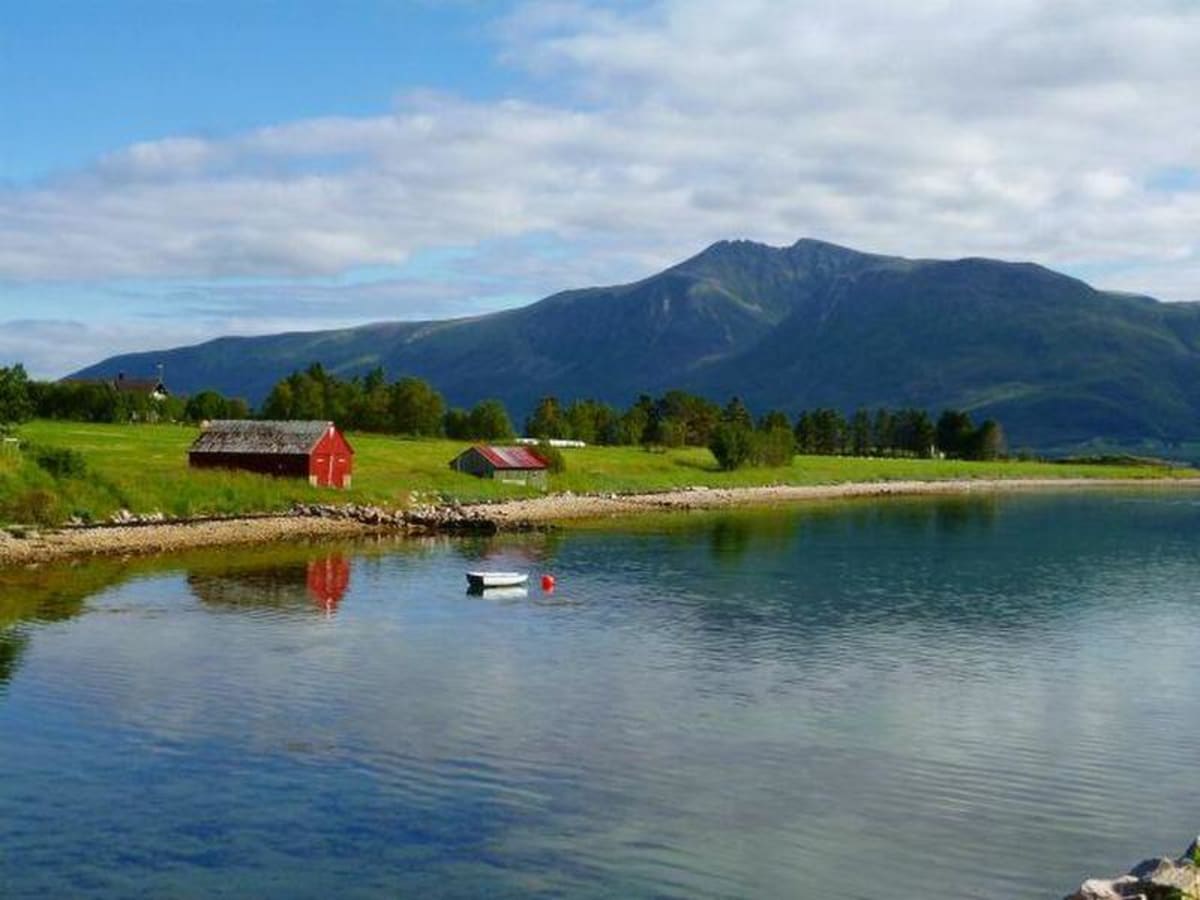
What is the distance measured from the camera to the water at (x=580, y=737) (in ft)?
93.3

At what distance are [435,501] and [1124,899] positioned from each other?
104 m

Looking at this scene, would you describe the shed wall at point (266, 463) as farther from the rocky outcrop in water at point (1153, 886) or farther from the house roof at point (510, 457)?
the rocky outcrop in water at point (1153, 886)

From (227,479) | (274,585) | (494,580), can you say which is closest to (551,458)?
(227,479)

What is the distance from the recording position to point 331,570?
8031 centimetres

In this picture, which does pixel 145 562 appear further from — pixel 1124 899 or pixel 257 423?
pixel 1124 899

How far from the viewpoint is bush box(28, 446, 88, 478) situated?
94562 mm

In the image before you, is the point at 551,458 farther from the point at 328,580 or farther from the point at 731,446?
the point at 328,580

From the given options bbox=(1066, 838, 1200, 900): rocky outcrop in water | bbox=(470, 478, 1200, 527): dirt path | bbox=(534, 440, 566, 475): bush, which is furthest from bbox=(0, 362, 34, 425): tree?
bbox=(1066, 838, 1200, 900): rocky outcrop in water

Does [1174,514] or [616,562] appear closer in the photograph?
[616,562]

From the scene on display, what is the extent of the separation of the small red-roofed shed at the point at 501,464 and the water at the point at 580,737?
62104 millimetres

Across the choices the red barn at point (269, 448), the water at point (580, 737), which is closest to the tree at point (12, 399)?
the red barn at point (269, 448)

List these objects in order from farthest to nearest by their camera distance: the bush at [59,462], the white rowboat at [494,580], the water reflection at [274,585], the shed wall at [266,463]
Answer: the shed wall at [266,463], the bush at [59,462], the white rowboat at [494,580], the water reflection at [274,585]

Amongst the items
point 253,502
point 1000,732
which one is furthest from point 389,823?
point 253,502

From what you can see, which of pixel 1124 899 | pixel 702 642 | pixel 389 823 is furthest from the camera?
pixel 702 642
